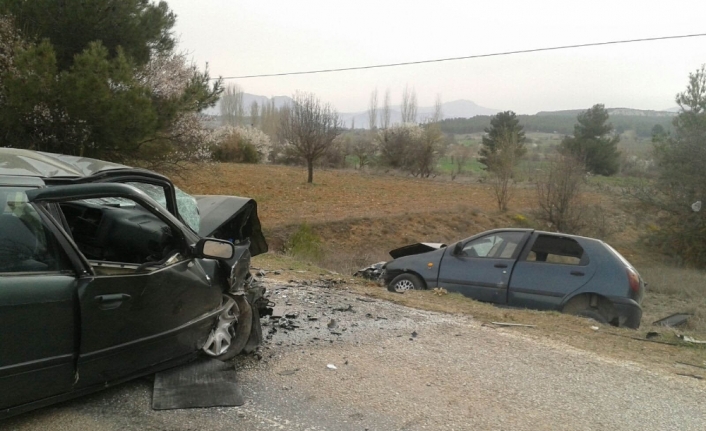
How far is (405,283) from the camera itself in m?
9.74

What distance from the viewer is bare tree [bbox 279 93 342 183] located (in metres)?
38.1

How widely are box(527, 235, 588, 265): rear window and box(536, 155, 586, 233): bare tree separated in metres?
16.3

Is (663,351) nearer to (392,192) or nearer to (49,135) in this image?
(49,135)

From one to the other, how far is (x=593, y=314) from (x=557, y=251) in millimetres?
1124

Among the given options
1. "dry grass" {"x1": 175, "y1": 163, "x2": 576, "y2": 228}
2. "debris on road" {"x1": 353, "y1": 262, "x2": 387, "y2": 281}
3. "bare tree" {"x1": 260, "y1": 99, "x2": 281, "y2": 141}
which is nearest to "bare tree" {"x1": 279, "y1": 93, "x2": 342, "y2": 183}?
"dry grass" {"x1": 175, "y1": 163, "x2": 576, "y2": 228}

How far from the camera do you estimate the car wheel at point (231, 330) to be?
450cm

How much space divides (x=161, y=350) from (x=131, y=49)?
14743 mm

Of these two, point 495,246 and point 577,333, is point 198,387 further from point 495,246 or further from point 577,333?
point 495,246

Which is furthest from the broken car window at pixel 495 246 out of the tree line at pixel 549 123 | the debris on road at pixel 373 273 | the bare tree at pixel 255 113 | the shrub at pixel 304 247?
the bare tree at pixel 255 113

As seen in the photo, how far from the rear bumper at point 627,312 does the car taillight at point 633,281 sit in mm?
215

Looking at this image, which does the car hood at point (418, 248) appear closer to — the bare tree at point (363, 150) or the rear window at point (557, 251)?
the rear window at point (557, 251)

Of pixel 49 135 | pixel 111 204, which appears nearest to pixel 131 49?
pixel 49 135

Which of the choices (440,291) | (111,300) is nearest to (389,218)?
(440,291)

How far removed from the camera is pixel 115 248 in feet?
14.6
